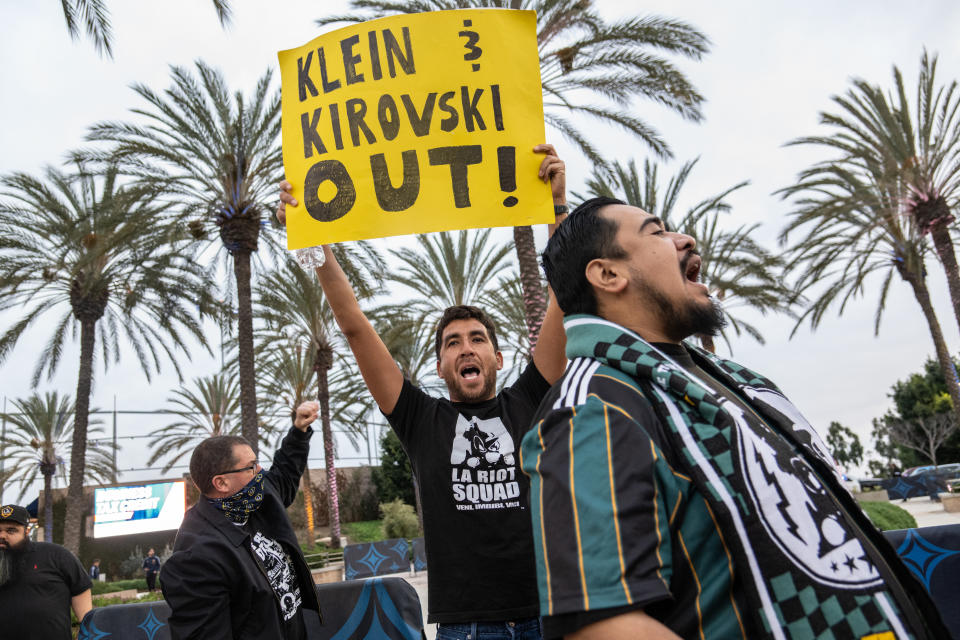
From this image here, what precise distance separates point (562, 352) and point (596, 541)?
1629mm

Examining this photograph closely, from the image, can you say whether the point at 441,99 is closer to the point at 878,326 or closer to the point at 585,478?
the point at 585,478

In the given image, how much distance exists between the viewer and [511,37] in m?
2.90

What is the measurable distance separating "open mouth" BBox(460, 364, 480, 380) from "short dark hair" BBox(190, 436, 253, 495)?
148cm

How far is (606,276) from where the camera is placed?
1.65 metres

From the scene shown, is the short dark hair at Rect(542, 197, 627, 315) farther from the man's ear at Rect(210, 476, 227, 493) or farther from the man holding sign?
the man's ear at Rect(210, 476, 227, 493)


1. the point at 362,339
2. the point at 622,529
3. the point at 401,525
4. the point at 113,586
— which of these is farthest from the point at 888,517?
the point at 113,586

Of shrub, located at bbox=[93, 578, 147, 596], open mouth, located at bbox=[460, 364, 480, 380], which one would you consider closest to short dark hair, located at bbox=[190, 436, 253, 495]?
open mouth, located at bbox=[460, 364, 480, 380]

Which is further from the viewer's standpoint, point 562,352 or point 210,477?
point 210,477

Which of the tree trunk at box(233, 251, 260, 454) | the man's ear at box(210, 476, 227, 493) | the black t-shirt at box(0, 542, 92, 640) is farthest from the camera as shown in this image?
the tree trunk at box(233, 251, 260, 454)

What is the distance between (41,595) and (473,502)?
422 cm

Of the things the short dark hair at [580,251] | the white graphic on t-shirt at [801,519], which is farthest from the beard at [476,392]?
the white graphic on t-shirt at [801,519]

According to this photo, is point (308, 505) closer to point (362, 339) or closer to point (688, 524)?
point (362, 339)

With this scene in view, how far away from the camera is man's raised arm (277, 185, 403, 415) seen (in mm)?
2803

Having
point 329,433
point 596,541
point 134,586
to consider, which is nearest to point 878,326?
point 329,433
